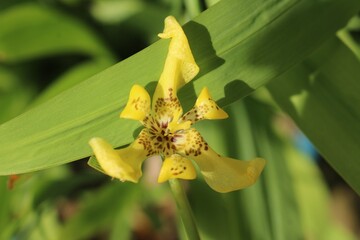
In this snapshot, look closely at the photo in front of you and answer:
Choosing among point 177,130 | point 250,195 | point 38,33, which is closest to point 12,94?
point 38,33

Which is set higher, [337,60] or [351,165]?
[337,60]

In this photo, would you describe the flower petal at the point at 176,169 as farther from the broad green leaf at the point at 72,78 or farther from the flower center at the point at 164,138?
the broad green leaf at the point at 72,78

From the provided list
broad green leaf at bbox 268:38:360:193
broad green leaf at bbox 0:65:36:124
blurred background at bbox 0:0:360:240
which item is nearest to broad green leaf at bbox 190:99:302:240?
blurred background at bbox 0:0:360:240

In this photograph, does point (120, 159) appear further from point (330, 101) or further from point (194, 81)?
point (330, 101)

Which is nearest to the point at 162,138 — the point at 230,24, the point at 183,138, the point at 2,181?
the point at 183,138

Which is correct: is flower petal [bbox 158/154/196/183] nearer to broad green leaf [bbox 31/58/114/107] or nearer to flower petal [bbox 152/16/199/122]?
flower petal [bbox 152/16/199/122]

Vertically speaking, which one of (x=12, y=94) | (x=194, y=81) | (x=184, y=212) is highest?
(x=12, y=94)

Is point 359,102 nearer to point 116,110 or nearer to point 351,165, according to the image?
point 351,165

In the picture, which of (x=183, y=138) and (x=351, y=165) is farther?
(x=351, y=165)
